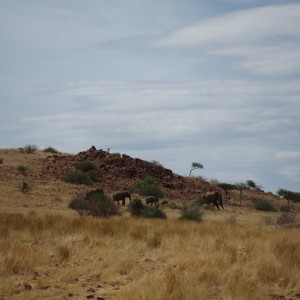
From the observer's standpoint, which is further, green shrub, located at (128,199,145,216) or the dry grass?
green shrub, located at (128,199,145,216)

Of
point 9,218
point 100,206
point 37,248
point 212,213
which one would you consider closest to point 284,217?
point 212,213

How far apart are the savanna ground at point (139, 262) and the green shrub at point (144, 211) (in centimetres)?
601

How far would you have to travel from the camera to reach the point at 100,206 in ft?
81.8

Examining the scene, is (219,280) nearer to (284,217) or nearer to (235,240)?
(235,240)

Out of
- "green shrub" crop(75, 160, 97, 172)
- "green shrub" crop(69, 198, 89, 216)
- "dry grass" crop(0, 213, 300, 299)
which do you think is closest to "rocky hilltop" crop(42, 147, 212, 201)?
"green shrub" crop(75, 160, 97, 172)

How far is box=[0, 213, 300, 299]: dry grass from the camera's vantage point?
28.5 ft

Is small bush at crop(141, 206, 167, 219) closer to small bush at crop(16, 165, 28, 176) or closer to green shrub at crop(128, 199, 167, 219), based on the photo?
green shrub at crop(128, 199, 167, 219)

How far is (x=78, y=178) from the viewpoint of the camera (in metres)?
39.9

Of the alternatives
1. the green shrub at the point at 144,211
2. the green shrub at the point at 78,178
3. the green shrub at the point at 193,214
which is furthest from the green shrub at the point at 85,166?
the green shrub at the point at 193,214

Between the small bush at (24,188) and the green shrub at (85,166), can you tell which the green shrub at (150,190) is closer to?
the green shrub at (85,166)

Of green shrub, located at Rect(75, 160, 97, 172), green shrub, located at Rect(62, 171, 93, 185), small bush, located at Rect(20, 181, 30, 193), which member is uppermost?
green shrub, located at Rect(75, 160, 97, 172)

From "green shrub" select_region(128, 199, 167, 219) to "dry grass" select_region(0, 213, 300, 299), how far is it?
8056mm

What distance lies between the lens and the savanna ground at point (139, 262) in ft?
28.5

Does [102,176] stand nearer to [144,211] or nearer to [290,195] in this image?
[144,211]
